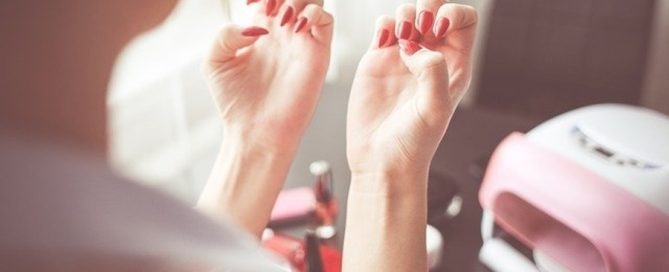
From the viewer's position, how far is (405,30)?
614 millimetres

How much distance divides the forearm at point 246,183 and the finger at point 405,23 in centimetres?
16

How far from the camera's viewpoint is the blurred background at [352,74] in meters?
0.76

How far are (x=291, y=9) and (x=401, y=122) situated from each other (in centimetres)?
16

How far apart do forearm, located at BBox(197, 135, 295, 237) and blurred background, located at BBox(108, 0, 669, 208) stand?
33mm

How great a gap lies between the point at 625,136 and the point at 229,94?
40cm

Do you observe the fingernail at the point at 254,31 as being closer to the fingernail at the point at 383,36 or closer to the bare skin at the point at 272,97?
the bare skin at the point at 272,97

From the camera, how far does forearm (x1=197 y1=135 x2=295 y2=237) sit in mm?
667

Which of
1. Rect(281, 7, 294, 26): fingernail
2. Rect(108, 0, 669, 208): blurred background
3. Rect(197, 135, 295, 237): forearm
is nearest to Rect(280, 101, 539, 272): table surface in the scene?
Rect(108, 0, 669, 208): blurred background

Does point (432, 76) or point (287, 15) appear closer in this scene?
point (432, 76)

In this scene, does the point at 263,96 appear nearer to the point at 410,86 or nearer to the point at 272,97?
the point at 272,97

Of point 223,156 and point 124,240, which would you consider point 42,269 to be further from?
point 223,156

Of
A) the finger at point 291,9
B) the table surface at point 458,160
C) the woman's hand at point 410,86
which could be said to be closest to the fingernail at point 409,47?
the woman's hand at point 410,86

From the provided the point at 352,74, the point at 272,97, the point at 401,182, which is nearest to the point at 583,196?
the point at 401,182

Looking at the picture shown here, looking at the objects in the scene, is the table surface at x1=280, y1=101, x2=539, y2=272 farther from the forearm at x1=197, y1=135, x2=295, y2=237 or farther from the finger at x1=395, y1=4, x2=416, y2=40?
the finger at x1=395, y1=4, x2=416, y2=40
